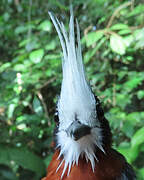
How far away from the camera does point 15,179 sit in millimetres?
1685

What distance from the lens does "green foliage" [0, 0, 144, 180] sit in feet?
5.71

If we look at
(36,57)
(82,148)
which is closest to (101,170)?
(82,148)

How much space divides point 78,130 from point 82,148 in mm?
203

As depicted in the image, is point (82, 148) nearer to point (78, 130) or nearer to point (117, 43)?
point (78, 130)

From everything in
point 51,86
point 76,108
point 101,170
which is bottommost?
point 101,170

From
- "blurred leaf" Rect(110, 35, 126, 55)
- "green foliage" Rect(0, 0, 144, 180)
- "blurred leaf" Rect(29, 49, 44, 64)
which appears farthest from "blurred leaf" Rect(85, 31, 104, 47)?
"blurred leaf" Rect(29, 49, 44, 64)

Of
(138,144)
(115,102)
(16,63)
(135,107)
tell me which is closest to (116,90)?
(115,102)

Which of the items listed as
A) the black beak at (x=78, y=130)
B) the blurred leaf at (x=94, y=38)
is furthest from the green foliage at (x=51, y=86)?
the black beak at (x=78, y=130)

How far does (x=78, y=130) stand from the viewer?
1.21m

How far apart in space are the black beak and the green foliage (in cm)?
49

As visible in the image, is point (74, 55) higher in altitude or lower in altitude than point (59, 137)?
higher

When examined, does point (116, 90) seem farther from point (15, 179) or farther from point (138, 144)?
point (15, 179)

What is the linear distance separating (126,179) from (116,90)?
1.67 meters

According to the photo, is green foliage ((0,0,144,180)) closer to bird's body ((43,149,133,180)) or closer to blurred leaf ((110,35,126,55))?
blurred leaf ((110,35,126,55))
